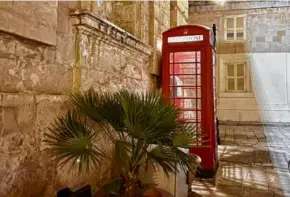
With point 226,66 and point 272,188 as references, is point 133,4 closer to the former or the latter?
point 272,188

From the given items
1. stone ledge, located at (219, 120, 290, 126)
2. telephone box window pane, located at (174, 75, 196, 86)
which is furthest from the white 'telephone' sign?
stone ledge, located at (219, 120, 290, 126)

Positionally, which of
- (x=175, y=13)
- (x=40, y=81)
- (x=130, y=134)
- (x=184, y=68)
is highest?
(x=175, y=13)

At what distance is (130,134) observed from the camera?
2092 mm

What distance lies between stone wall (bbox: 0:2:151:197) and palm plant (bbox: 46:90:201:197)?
0.45 ft

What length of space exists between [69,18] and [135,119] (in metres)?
1.11

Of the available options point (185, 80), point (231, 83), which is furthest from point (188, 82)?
point (231, 83)

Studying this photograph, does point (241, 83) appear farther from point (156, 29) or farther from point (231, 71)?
point (156, 29)

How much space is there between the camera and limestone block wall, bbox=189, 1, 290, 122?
12.8 metres

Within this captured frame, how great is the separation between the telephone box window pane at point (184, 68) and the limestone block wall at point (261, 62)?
926 centimetres

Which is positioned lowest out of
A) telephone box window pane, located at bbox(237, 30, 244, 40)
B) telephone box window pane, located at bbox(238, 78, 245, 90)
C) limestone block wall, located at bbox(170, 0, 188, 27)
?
telephone box window pane, located at bbox(238, 78, 245, 90)

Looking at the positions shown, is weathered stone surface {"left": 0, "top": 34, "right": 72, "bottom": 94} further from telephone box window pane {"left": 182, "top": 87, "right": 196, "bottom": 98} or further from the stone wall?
telephone box window pane {"left": 182, "top": 87, "right": 196, "bottom": 98}

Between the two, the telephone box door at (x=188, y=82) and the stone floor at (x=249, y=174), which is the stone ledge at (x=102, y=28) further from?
the stone floor at (x=249, y=174)

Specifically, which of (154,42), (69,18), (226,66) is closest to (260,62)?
(226,66)

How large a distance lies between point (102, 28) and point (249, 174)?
3192 millimetres
